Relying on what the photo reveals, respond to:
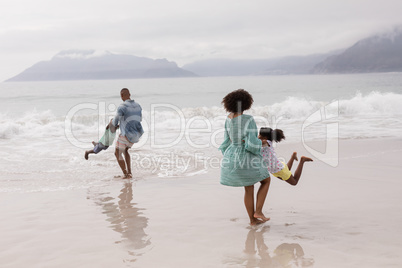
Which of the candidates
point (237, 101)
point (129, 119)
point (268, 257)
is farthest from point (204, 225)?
point (129, 119)

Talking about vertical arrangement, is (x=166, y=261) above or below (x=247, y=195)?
below

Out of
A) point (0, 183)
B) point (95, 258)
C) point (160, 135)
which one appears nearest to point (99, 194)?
point (0, 183)

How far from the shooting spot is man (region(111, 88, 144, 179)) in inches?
307

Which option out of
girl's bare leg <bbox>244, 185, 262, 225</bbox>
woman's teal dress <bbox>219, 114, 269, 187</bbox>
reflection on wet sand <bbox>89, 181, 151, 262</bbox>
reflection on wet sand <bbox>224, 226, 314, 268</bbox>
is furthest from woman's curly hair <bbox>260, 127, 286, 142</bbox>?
reflection on wet sand <bbox>89, 181, 151, 262</bbox>

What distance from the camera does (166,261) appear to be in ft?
12.6

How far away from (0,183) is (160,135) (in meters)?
7.67

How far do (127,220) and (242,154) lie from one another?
1733mm

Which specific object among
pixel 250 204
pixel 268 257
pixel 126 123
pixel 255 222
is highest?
pixel 126 123

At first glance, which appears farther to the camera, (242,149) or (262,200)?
(262,200)

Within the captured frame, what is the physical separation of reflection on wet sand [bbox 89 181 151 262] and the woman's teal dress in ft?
3.85

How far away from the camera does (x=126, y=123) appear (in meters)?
7.90

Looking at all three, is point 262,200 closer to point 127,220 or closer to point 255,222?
point 255,222

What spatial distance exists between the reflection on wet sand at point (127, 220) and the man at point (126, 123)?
114cm

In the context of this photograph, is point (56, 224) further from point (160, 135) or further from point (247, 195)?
point (160, 135)
